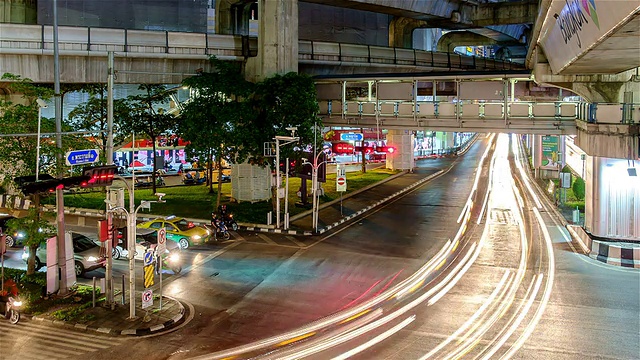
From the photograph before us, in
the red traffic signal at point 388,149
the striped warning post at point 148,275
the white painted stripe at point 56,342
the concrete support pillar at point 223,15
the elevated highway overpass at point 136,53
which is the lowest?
the white painted stripe at point 56,342

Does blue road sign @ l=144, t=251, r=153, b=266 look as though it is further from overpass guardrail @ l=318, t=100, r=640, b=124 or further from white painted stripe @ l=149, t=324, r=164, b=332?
overpass guardrail @ l=318, t=100, r=640, b=124

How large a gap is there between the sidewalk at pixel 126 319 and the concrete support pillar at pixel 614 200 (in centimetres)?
1994

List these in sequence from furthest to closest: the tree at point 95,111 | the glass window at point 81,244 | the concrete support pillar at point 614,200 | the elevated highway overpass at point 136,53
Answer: the tree at point 95,111
the elevated highway overpass at point 136,53
the concrete support pillar at point 614,200
the glass window at point 81,244

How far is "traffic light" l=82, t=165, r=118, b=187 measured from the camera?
18250 millimetres

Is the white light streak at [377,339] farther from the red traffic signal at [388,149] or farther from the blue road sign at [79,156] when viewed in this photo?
the red traffic signal at [388,149]

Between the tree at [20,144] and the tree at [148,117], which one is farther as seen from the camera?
the tree at [148,117]

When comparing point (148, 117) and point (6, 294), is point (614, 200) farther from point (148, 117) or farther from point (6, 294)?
point (148, 117)

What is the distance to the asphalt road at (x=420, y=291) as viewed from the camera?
53.1 ft

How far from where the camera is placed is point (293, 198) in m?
41.8

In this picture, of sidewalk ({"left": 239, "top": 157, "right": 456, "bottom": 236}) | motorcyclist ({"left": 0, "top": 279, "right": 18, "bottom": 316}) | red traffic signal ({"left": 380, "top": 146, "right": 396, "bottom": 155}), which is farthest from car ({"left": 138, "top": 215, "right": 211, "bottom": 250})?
red traffic signal ({"left": 380, "top": 146, "right": 396, "bottom": 155})

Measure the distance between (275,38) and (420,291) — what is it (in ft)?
75.8

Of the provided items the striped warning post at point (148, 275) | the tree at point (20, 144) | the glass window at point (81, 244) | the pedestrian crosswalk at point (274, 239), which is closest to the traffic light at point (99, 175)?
the striped warning post at point (148, 275)

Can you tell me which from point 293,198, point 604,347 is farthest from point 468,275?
point 293,198

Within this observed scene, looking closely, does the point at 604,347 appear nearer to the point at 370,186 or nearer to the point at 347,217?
the point at 347,217
